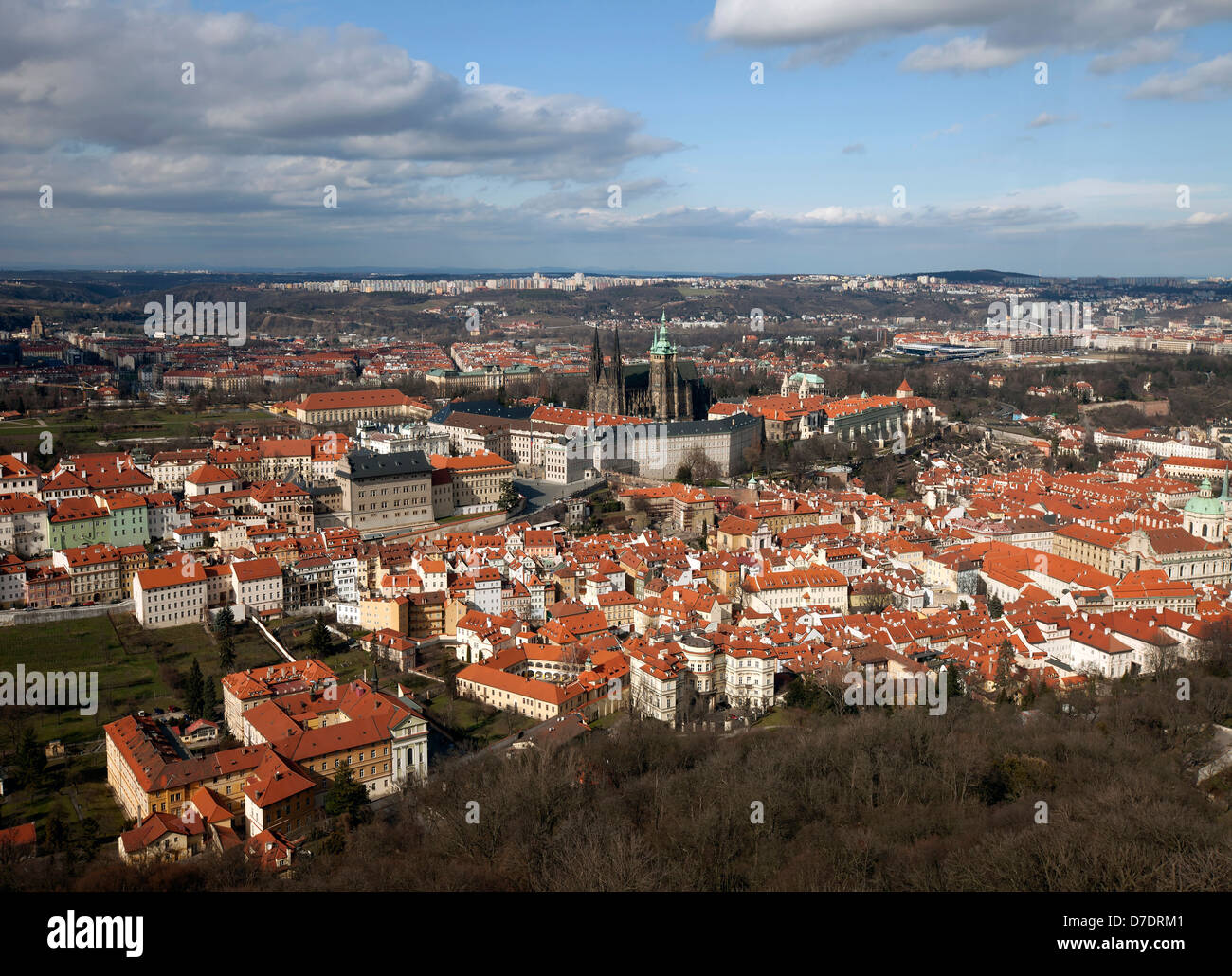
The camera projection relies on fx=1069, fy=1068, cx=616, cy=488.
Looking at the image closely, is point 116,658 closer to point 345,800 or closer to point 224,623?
point 224,623

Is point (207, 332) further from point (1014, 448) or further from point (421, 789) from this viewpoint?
point (421, 789)

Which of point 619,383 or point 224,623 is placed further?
point 619,383

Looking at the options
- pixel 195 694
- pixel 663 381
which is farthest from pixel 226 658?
pixel 663 381

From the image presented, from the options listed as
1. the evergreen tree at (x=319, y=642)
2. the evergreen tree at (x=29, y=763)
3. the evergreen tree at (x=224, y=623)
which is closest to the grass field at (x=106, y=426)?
the evergreen tree at (x=224, y=623)

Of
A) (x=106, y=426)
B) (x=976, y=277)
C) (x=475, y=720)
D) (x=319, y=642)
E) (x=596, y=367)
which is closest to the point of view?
(x=475, y=720)

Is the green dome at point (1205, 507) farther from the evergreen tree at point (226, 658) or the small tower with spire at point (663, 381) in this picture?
the evergreen tree at point (226, 658)

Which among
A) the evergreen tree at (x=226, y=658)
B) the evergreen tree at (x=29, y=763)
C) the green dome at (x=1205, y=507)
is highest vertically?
the green dome at (x=1205, y=507)

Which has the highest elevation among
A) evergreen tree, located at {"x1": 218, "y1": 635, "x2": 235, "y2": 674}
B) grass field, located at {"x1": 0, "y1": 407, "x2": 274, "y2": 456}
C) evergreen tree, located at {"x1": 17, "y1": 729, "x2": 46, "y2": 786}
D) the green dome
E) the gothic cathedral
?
the gothic cathedral

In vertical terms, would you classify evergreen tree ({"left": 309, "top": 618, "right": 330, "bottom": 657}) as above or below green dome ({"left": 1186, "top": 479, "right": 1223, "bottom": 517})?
below

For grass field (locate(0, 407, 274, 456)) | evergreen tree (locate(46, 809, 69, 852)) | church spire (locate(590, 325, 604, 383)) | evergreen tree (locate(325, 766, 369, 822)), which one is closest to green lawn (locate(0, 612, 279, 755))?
evergreen tree (locate(46, 809, 69, 852))

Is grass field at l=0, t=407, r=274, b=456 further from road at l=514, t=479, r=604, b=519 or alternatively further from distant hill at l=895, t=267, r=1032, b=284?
distant hill at l=895, t=267, r=1032, b=284
